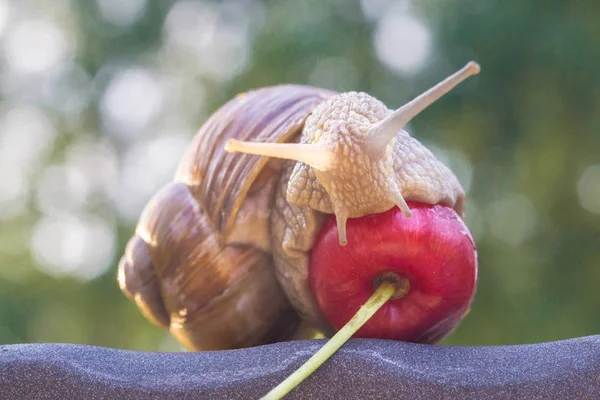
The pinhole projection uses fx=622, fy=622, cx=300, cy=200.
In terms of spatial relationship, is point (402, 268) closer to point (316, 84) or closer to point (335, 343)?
point (335, 343)

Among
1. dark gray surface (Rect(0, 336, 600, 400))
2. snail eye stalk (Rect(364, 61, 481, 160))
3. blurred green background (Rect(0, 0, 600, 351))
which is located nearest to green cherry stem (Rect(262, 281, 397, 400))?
dark gray surface (Rect(0, 336, 600, 400))

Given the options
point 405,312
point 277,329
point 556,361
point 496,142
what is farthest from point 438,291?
point 496,142

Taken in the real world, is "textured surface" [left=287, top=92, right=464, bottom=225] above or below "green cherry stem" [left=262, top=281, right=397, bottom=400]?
above

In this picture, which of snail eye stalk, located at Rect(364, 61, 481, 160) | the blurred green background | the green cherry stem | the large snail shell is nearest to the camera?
the green cherry stem

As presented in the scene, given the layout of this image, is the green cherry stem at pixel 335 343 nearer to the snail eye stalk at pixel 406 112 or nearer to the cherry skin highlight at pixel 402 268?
the cherry skin highlight at pixel 402 268

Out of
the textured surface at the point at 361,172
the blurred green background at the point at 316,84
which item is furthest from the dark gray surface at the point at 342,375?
the blurred green background at the point at 316,84

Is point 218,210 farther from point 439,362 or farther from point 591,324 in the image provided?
point 591,324

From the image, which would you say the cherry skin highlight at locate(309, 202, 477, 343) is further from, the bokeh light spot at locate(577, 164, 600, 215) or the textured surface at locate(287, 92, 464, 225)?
the bokeh light spot at locate(577, 164, 600, 215)

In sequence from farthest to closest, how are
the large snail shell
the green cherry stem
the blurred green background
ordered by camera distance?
1. the blurred green background
2. the large snail shell
3. the green cherry stem
